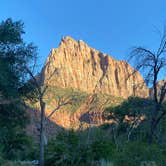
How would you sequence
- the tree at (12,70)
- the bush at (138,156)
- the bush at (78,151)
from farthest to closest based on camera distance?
1. the tree at (12,70)
2. the bush at (78,151)
3. the bush at (138,156)

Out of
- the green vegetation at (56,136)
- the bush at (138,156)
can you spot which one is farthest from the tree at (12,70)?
the bush at (138,156)

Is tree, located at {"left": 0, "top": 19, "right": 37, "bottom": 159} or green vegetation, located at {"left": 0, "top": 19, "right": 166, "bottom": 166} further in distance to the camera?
tree, located at {"left": 0, "top": 19, "right": 37, "bottom": 159}

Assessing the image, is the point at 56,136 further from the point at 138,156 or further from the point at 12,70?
the point at 138,156

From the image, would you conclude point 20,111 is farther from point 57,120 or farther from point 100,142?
point 57,120

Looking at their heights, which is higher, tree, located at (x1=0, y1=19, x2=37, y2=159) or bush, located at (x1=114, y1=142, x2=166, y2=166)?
tree, located at (x1=0, y1=19, x2=37, y2=159)

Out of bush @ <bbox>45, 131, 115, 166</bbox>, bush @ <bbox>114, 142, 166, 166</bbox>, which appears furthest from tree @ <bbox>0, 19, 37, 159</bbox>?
bush @ <bbox>114, 142, 166, 166</bbox>

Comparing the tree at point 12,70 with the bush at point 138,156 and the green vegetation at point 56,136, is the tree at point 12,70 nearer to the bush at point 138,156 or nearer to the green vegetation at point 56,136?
the green vegetation at point 56,136

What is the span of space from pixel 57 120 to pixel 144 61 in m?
78.5

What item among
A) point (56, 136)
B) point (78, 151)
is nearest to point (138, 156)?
point (78, 151)

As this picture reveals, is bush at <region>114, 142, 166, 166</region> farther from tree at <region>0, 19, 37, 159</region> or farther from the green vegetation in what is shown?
tree at <region>0, 19, 37, 159</region>

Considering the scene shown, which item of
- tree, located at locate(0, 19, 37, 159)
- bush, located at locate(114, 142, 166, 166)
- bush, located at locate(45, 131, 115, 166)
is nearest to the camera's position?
bush, located at locate(114, 142, 166, 166)

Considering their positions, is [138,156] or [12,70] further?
[12,70]

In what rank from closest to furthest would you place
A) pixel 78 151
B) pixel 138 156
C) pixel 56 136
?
pixel 138 156 → pixel 78 151 → pixel 56 136

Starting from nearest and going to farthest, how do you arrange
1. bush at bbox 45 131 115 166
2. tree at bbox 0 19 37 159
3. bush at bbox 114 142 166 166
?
bush at bbox 114 142 166 166 → bush at bbox 45 131 115 166 → tree at bbox 0 19 37 159
